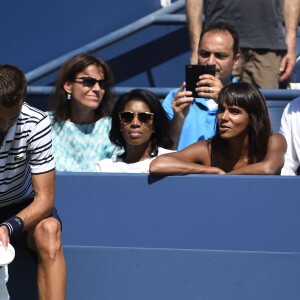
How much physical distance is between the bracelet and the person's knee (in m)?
0.10

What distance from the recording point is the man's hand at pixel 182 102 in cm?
594

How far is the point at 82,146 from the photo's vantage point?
6195 millimetres

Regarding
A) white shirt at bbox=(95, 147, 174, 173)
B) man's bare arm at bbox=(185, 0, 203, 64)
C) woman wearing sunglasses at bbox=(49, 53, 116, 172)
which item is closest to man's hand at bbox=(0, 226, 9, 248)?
white shirt at bbox=(95, 147, 174, 173)

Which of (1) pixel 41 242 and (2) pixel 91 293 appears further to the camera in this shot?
(2) pixel 91 293

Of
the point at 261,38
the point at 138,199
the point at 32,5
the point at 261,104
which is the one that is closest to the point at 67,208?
the point at 138,199

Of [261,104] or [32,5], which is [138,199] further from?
[32,5]

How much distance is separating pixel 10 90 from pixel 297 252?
150 centimetres

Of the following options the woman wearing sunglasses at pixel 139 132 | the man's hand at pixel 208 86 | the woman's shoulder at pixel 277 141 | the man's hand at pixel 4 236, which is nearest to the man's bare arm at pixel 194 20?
the man's hand at pixel 208 86

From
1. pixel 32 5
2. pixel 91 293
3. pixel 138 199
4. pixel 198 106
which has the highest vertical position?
pixel 32 5

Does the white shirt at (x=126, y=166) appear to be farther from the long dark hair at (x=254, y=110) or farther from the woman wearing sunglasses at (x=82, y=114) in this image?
the long dark hair at (x=254, y=110)

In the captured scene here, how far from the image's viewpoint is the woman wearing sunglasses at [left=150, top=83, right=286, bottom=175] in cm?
548

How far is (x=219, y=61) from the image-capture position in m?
6.24

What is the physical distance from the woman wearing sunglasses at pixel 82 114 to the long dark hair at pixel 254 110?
2.83 feet

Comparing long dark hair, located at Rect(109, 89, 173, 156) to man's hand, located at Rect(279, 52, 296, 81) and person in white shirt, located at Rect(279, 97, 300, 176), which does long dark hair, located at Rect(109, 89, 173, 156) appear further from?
man's hand, located at Rect(279, 52, 296, 81)
